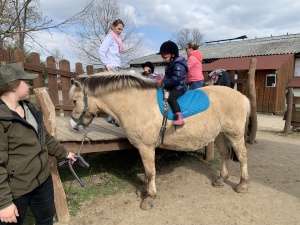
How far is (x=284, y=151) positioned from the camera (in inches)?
247

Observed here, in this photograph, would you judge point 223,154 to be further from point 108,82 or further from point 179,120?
point 108,82

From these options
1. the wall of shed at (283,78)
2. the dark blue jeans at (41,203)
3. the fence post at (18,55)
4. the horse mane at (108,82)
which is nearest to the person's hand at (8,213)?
the dark blue jeans at (41,203)

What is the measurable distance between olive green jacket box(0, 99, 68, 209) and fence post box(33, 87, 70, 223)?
37.1 inches

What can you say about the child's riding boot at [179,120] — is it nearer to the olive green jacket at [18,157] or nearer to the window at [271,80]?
the olive green jacket at [18,157]

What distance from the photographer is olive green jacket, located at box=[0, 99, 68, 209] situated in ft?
5.51

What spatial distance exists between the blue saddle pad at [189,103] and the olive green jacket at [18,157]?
1850 mm

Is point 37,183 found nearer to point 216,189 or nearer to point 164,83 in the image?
point 164,83

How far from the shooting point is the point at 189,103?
3.49 metres

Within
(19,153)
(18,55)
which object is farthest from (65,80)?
(19,153)

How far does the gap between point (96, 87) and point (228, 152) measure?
266 centimetres

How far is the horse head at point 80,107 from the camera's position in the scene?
132 inches

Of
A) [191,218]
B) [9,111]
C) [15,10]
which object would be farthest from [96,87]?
[15,10]

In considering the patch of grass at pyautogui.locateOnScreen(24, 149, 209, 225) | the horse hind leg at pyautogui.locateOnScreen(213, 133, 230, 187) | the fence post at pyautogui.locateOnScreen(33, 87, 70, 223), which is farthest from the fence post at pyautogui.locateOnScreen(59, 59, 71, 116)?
the horse hind leg at pyautogui.locateOnScreen(213, 133, 230, 187)

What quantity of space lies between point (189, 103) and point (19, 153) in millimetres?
2352
